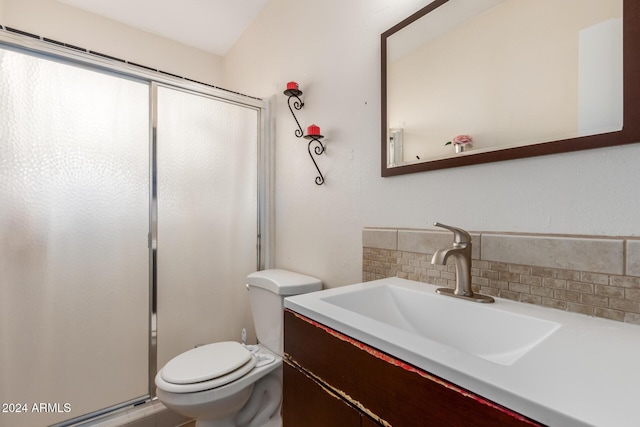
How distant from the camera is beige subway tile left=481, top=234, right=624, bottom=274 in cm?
62

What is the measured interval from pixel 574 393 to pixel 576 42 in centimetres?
76

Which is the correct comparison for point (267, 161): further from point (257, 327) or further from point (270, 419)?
point (270, 419)

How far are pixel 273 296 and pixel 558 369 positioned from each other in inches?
43.7

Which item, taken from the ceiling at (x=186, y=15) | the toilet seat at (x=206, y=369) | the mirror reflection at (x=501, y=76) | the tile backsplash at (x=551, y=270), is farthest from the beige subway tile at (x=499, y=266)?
the ceiling at (x=186, y=15)

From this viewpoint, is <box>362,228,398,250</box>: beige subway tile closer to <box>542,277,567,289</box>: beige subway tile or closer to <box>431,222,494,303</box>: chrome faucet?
<box>431,222,494,303</box>: chrome faucet

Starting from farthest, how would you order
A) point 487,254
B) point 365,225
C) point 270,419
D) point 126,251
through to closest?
point 126,251 → point 270,419 → point 365,225 → point 487,254

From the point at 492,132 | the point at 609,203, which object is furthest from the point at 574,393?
the point at 492,132

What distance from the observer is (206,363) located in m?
1.21

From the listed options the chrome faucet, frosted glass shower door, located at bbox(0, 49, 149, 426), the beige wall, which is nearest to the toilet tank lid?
frosted glass shower door, located at bbox(0, 49, 149, 426)

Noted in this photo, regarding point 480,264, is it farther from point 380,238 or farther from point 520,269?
point 380,238

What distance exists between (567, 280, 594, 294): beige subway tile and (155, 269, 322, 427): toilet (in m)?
0.94

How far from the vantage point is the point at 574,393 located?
0.35 metres

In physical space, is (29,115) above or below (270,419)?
above

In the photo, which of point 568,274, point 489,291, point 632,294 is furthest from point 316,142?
point 632,294
